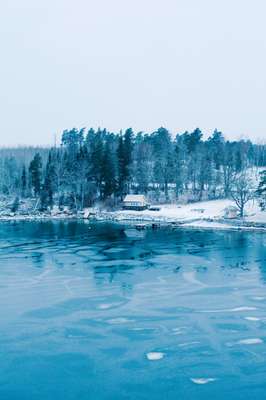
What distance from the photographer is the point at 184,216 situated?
59.6m

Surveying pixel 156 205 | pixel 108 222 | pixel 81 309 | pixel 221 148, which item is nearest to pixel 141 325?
pixel 81 309

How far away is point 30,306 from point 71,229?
99.6 feet

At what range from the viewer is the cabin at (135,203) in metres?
65.7

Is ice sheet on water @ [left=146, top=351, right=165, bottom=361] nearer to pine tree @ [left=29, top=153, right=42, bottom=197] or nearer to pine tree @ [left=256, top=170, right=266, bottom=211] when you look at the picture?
pine tree @ [left=256, top=170, right=266, bottom=211]

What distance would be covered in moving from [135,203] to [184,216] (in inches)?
352

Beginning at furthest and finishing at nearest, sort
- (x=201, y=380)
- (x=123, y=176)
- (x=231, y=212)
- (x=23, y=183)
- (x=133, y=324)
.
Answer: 1. (x=23, y=183)
2. (x=123, y=176)
3. (x=231, y=212)
4. (x=133, y=324)
5. (x=201, y=380)

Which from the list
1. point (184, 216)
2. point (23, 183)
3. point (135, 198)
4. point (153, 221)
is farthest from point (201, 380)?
→ point (23, 183)

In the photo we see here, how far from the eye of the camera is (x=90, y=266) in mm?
31234

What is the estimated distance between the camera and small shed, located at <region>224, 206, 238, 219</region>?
56969 mm

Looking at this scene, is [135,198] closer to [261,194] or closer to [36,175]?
[261,194]

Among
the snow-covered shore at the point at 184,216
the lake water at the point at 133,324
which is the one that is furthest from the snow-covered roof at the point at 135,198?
the lake water at the point at 133,324

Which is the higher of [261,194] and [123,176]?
[123,176]

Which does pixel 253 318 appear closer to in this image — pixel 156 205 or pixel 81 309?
pixel 81 309

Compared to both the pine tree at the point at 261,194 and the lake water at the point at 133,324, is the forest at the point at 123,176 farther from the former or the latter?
the lake water at the point at 133,324
